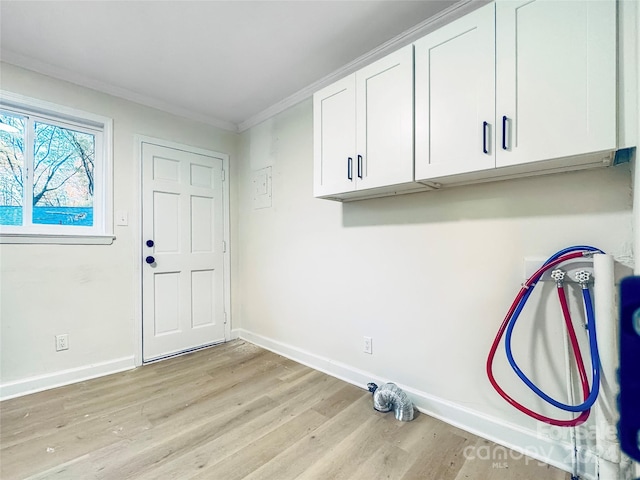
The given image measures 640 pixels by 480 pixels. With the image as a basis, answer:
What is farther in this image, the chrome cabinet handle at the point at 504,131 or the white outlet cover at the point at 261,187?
the white outlet cover at the point at 261,187

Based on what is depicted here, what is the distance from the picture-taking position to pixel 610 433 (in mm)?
1204

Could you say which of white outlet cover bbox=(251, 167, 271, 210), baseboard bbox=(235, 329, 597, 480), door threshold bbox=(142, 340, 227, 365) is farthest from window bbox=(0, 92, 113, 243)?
baseboard bbox=(235, 329, 597, 480)

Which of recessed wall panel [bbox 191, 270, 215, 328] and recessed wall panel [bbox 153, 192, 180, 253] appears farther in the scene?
recessed wall panel [bbox 191, 270, 215, 328]

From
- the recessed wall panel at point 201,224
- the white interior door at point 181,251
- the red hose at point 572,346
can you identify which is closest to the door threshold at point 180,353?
the white interior door at point 181,251

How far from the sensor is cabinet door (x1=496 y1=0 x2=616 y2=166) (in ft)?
3.87

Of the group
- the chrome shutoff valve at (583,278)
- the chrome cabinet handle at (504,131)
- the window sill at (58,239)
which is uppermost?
the chrome cabinet handle at (504,131)

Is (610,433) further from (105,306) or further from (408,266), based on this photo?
(105,306)

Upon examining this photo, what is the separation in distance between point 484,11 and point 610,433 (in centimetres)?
191

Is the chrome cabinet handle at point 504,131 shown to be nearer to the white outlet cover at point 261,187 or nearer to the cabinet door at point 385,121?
the cabinet door at point 385,121

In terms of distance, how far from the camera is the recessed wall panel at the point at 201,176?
10.3 ft

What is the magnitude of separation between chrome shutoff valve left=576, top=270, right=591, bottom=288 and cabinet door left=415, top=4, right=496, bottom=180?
0.63 meters

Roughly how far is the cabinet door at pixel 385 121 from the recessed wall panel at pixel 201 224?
1933 millimetres

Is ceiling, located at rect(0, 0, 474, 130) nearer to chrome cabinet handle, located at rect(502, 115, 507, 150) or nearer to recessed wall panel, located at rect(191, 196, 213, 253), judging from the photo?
chrome cabinet handle, located at rect(502, 115, 507, 150)

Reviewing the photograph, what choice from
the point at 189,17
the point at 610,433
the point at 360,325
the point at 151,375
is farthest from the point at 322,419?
the point at 189,17
